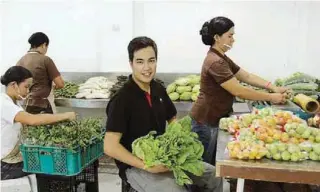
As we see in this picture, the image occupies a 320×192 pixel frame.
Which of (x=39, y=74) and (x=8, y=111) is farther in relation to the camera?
(x=39, y=74)

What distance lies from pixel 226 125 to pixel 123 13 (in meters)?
2.80

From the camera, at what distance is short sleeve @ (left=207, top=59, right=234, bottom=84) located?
2.87 m

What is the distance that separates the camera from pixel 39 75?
13.0 feet

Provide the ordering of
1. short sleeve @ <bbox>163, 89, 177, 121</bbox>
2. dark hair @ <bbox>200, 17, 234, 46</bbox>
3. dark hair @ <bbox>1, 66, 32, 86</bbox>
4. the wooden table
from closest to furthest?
the wooden table < short sleeve @ <bbox>163, 89, 177, 121</bbox> < dark hair @ <bbox>1, 66, 32, 86</bbox> < dark hair @ <bbox>200, 17, 234, 46</bbox>

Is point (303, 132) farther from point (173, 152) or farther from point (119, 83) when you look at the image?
point (119, 83)

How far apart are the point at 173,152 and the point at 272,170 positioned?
519mm

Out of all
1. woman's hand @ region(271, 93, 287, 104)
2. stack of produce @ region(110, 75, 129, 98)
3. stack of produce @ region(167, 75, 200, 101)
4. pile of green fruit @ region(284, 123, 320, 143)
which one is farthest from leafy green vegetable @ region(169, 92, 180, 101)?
pile of green fruit @ region(284, 123, 320, 143)

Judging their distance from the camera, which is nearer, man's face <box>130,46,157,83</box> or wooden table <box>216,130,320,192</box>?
wooden table <box>216,130,320,192</box>

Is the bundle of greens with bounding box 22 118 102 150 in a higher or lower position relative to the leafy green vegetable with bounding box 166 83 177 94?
lower

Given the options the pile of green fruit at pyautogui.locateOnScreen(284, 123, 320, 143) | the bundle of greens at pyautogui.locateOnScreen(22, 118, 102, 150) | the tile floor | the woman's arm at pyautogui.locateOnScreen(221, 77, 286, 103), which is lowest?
the tile floor

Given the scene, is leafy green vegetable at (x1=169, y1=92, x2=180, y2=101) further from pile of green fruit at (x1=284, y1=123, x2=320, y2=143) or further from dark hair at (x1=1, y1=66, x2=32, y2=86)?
pile of green fruit at (x1=284, y1=123, x2=320, y2=143)

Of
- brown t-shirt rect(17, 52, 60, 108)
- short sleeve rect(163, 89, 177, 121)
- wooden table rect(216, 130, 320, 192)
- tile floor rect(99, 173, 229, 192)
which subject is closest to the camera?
wooden table rect(216, 130, 320, 192)

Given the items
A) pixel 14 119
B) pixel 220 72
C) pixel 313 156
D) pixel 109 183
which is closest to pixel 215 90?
pixel 220 72

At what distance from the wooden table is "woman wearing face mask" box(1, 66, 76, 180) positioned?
58.8 inches
